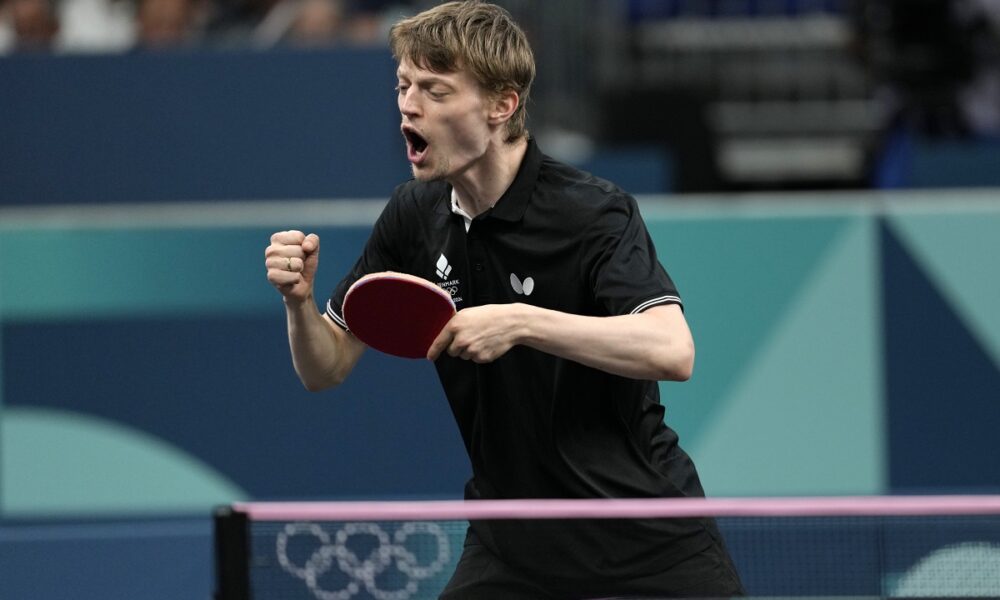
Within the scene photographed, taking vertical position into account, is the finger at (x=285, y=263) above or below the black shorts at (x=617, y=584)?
above

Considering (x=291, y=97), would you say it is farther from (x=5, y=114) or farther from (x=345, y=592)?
(x=345, y=592)

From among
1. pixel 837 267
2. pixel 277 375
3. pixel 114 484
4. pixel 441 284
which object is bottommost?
pixel 114 484

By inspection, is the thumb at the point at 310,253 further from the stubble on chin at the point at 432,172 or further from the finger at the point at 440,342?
the finger at the point at 440,342

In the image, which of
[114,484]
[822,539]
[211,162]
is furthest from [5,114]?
[822,539]

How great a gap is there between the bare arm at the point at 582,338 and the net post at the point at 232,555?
→ 0.46 m

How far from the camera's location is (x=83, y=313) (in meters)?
5.64

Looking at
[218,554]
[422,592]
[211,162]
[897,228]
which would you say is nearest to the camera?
[218,554]

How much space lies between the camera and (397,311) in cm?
270

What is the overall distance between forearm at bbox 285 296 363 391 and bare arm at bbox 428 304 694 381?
404mm

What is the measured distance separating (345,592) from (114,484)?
3.20 meters

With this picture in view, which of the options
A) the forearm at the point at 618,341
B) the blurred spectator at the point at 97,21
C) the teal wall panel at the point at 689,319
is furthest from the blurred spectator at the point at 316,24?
the forearm at the point at 618,341

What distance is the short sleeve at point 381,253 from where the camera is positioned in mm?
3258

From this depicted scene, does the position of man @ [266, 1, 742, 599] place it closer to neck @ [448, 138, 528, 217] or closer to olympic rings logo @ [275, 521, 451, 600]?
neck @ [448, 138, 528, 217]

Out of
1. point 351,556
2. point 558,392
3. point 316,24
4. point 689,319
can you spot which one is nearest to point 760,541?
point 558,392
